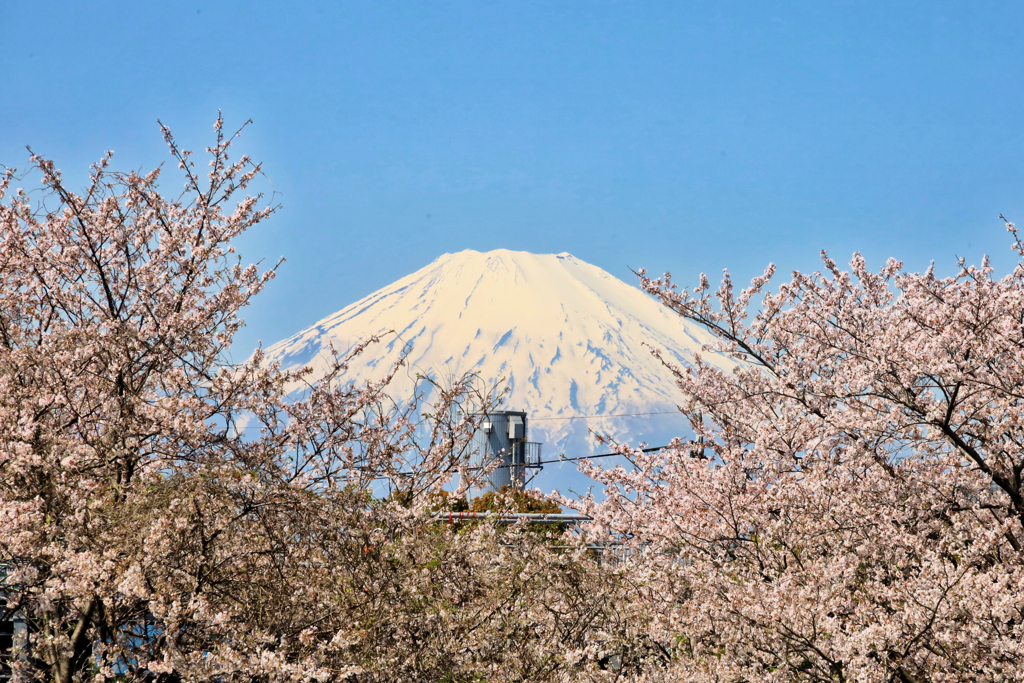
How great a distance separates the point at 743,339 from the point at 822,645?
3939 millimetres

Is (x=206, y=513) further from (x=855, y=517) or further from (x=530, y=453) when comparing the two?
(x=530, y=453)

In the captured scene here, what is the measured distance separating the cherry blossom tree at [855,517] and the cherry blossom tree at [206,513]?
0.92 m

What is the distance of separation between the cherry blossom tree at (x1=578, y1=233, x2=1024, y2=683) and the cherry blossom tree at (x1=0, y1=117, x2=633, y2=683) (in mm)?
925

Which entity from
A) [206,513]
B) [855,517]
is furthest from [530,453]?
[206,513]

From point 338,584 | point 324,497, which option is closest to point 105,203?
point 324,497

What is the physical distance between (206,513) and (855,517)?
16.2ft

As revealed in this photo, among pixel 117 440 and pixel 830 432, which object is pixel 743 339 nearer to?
pixel 830 432

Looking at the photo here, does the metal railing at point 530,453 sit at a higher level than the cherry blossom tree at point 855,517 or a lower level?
higher

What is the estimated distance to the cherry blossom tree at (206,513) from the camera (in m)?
4.86

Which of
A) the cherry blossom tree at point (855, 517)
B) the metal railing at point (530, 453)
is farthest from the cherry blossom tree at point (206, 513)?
the metal railing at point (530, 453)

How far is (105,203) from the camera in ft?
23.2

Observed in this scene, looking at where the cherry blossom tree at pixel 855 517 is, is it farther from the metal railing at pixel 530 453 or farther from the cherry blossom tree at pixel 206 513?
the metal railing at pixel 530 453

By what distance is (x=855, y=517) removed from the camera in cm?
660

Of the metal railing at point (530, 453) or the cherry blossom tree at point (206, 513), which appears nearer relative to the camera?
the cherry blossom tree at point (206, 513)
